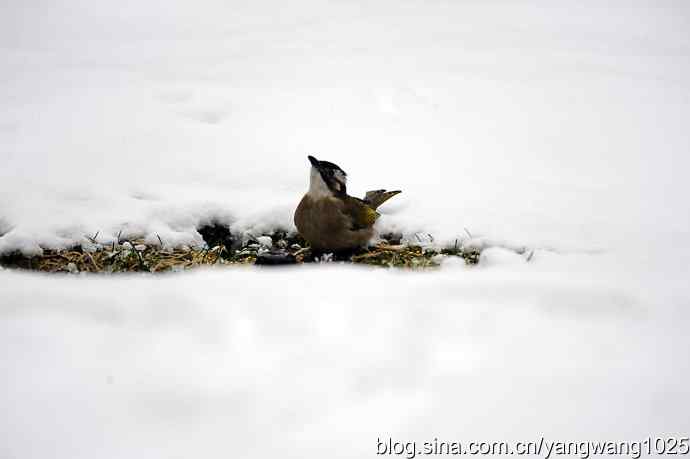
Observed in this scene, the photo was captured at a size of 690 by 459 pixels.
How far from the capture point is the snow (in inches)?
106

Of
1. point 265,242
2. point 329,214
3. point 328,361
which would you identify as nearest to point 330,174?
point 329,214

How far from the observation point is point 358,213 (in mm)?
4816

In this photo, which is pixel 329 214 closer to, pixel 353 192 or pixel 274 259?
pixel 274 259

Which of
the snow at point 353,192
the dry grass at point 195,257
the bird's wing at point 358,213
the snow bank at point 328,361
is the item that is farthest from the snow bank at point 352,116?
the snow bank at point 328,361

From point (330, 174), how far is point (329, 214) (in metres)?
0.31

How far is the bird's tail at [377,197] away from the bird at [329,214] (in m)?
0.38

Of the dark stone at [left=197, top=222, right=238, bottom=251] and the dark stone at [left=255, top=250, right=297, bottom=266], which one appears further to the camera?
the dark stone at [left=197, top=222, right=238, bottom=251]

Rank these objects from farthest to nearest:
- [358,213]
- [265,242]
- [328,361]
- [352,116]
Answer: [352,116]
[265,242]
[358,213]
[328,361]

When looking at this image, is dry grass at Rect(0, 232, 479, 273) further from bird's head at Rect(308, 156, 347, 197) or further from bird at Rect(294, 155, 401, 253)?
bird's head at Rect(308, 156, 347, 197)

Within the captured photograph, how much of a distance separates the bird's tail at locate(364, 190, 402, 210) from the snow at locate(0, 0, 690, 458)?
16 cm

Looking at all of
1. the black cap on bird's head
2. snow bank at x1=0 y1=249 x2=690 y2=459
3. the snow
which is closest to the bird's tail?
the snow

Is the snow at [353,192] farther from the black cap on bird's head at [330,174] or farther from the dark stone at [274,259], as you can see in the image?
the black cap on bird's head at [330,174]

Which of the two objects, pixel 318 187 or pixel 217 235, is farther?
pixel 217 235

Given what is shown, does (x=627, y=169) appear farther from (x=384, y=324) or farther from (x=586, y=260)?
(x=384, y=324)
